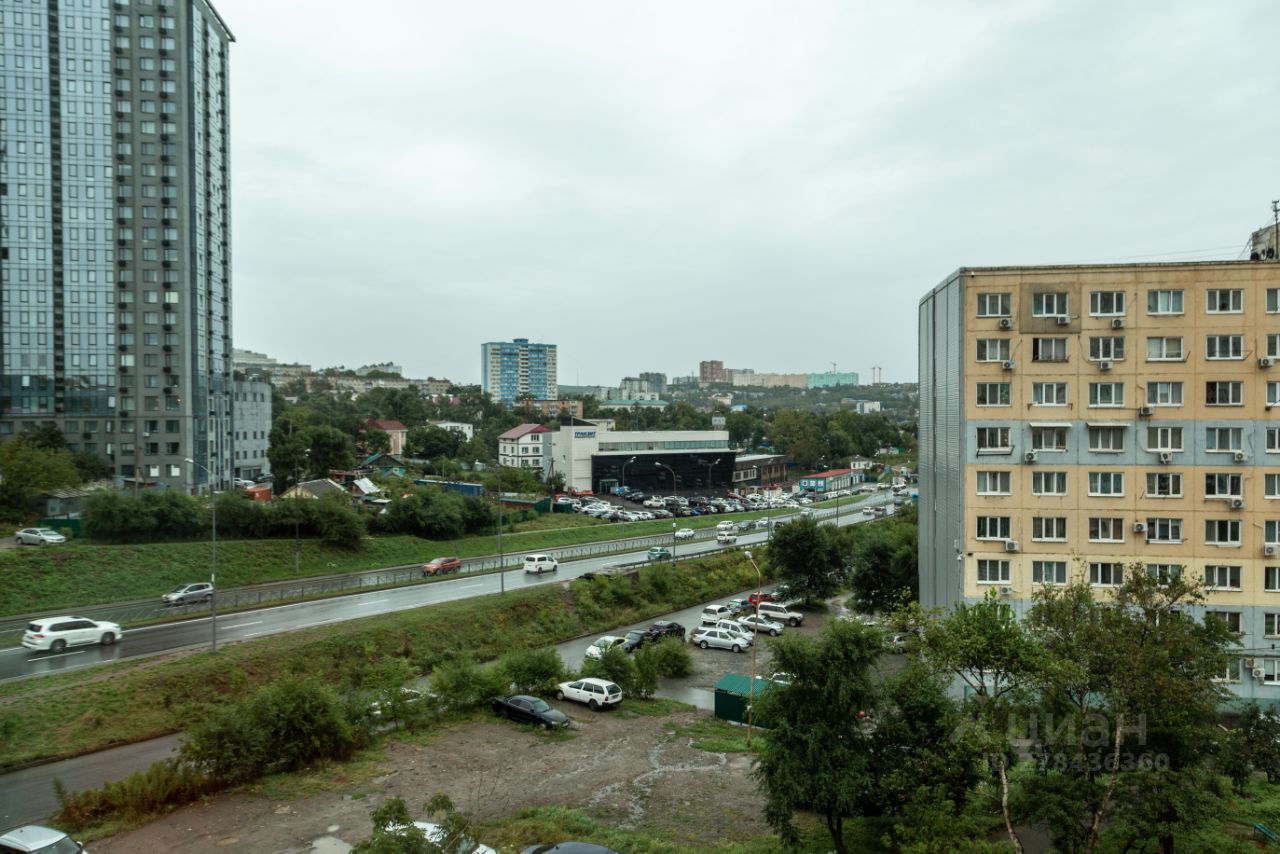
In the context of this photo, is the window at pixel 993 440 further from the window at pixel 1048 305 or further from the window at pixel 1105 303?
the window at pixel 1105 303

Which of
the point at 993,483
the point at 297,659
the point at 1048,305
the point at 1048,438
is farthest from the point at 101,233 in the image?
the point at 1048,438

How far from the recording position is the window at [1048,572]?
25341mm

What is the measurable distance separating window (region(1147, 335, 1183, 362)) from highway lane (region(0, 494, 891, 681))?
27.4 m

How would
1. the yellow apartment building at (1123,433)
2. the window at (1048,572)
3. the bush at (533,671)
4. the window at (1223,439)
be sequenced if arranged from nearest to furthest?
the yellow apartment building at (1123,433) < the window at (1223,439) < the bush at (533,671) < the window at (1048,572)

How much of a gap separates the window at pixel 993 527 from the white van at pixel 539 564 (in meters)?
23.9

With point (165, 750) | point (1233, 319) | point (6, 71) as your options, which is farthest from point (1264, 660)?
point (6, 71)

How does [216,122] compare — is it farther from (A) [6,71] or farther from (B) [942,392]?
(B) [942,392]

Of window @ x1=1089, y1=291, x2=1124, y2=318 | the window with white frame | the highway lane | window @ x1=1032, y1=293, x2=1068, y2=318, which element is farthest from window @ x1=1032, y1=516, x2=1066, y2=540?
the highway lane

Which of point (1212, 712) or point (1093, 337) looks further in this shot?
point (1093, 337)

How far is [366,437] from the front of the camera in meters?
88.6

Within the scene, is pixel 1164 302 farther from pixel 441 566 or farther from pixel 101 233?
pixel 101 233

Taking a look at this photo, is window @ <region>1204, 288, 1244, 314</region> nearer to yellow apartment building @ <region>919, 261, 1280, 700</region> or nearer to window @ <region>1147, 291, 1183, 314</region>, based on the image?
yellow apartment building @ <region>919, 261, 1280, 700</region>

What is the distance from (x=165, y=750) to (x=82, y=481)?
1512 inches

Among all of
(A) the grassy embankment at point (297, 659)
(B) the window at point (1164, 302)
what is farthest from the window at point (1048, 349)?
(A) the grassy embankment at point (297, 659)
